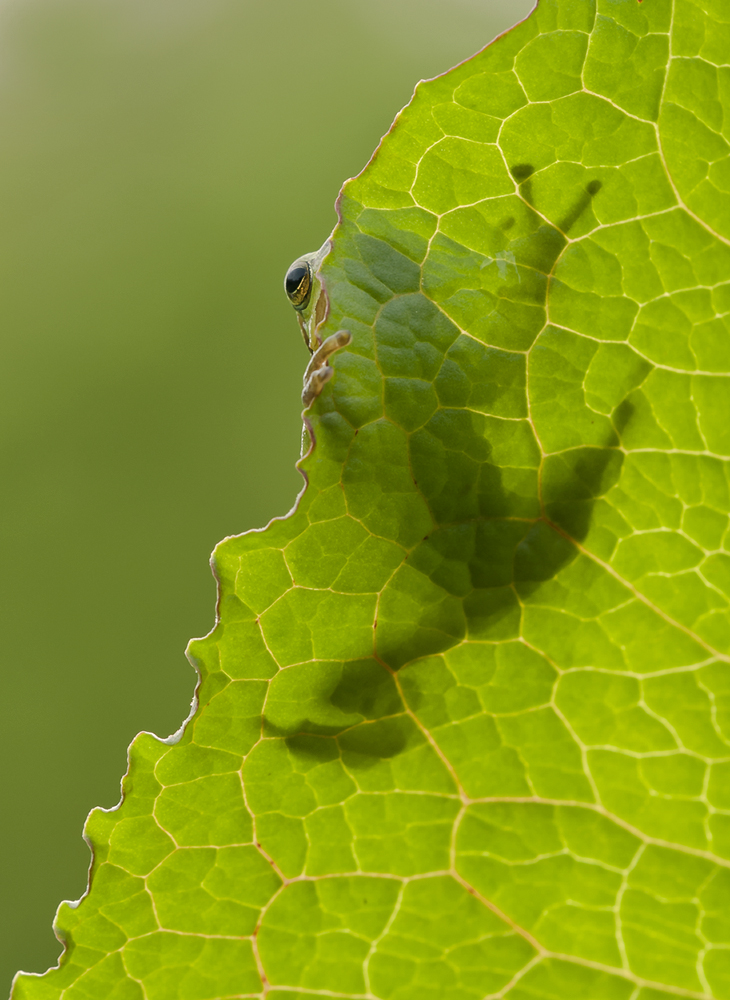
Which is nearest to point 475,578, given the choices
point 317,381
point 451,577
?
point 451,577

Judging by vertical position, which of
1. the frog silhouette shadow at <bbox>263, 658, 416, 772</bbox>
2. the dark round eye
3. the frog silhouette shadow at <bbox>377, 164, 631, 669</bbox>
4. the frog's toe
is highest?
the dark round eye

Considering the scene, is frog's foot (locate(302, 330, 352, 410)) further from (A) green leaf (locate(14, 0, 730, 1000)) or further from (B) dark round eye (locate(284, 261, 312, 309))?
(B) dark round eye (locate(284, 261, 312, 309))

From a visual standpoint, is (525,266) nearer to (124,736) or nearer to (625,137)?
(625,137)

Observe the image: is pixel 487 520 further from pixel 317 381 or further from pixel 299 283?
pixel 299 283

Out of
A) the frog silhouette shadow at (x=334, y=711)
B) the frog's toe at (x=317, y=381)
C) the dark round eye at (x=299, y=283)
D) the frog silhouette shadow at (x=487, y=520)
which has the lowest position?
the frog silhouette shadow at (x=334, y=711)

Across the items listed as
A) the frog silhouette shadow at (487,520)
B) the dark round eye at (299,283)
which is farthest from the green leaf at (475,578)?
the dark round eye at (299,283)

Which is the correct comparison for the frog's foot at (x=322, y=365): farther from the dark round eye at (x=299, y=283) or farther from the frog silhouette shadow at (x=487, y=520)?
the dark round eye at (x=299, y=283)

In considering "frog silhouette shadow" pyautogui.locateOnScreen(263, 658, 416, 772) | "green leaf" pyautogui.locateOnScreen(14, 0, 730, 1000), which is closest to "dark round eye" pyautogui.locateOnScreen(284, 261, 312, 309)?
→ "green leaf" pyautogui.locateOnScreen(14, 0, 730, 1000)
